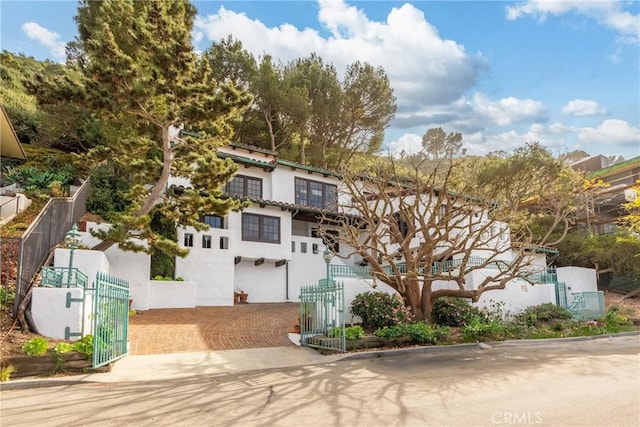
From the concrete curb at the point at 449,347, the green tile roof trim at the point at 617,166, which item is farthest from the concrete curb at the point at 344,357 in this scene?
the green tile roof trim at the point at 617,166

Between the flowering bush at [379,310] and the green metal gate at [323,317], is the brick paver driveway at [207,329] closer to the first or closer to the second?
the green metal gate at [323,317]

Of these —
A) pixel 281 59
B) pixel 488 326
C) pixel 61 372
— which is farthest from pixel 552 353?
pixel 281 59

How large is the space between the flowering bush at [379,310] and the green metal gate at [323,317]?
2.88 ft

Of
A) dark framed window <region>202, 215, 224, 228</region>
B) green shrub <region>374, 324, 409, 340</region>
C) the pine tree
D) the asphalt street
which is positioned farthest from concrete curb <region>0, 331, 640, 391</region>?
dark framed window <region>202, 215, 224, 228</region>

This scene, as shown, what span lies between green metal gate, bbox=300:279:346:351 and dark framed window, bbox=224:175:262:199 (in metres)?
12.5

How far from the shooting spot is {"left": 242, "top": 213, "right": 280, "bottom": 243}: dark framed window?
78.1ft

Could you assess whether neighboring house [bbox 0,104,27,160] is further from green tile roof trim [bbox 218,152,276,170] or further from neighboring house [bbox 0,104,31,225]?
green tile roof trim [bbox 218,152,276,170]

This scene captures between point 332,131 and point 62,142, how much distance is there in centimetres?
1959

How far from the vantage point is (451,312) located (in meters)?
15.6

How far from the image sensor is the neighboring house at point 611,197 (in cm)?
3483

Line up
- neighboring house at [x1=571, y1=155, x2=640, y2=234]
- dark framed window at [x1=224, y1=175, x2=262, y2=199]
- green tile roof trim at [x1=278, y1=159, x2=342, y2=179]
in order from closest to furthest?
dark framed window at [x1=224, y1=175, x2=262, y2=199]
green tile roof trim at [x1=278, y1=159, x2=342, y2=179]
neighboring house at [x1=571, y1=155, x2=640, y2=234]

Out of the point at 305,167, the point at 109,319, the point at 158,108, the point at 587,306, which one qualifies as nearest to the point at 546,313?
the point at 587,306

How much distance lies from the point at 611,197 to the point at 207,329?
32083 mm

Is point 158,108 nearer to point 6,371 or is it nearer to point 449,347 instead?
point 6,371
